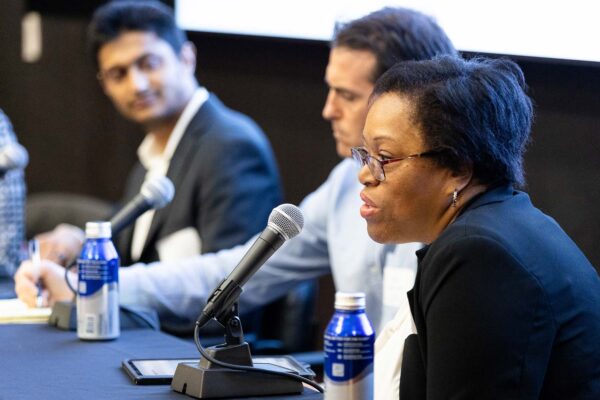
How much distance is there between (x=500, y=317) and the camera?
1.37 meters

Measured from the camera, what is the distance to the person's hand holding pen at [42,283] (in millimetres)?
2373

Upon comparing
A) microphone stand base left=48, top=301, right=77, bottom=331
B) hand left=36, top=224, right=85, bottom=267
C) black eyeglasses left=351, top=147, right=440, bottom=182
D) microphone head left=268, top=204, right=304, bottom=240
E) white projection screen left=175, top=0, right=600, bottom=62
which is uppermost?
white projection screen left=175, top=0, right=600, bottom=62

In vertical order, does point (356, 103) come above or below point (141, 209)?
above

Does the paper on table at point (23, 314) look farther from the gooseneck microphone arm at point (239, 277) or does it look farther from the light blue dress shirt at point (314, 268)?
the gooseneck microphone arm at point (239, 277)

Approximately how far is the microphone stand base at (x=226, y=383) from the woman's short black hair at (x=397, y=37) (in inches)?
36.6

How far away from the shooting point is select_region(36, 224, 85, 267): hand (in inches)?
112

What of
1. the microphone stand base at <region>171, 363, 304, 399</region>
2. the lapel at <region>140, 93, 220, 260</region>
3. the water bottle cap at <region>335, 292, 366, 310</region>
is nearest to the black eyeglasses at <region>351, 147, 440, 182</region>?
the water bottle cap at <region>335, 292, 366, 310</region>

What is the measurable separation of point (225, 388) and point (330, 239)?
1.02m

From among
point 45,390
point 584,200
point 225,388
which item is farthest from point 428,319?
point 584,200

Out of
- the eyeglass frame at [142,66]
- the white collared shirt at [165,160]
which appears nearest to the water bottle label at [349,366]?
the white collared shirt at [165,160]

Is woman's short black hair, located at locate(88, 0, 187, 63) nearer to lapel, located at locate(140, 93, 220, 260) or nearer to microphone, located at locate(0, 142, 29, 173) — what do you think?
lapel, located at locate(140, 93, 220, 260)

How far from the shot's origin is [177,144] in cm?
323

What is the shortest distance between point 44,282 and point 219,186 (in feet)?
2.56

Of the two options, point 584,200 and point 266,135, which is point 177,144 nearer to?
point 266,135
